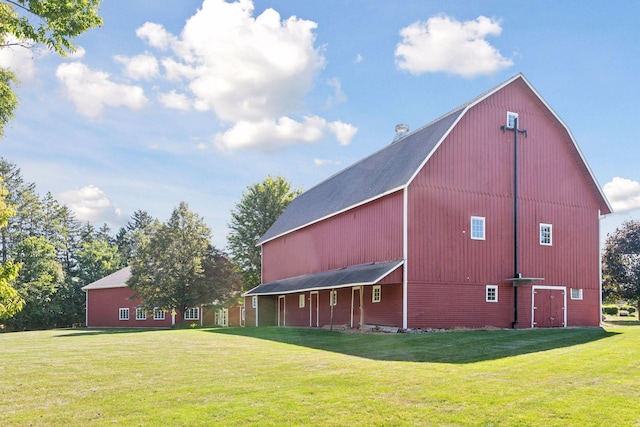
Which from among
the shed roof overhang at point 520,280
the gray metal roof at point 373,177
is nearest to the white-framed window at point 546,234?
the shed roof overhang at point 520,280

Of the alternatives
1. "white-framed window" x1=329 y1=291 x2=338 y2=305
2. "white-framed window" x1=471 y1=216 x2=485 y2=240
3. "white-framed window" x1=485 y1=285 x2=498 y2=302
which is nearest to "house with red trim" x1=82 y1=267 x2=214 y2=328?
"white-framed window" x1=329 y1=291 x2=338 y2=305

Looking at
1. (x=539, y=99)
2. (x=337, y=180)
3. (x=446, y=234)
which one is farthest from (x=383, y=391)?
(x=337, y=180)

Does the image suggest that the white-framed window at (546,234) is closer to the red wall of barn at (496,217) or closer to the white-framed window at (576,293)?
the red wall of barn at (496,217)

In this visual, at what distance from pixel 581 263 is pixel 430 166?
891 cm

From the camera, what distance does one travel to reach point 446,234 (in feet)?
76.7

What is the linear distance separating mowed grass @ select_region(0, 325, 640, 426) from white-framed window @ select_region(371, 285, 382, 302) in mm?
7416

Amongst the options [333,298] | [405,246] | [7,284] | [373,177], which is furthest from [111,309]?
[7,284]

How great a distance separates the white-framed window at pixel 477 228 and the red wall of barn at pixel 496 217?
0.70 feet

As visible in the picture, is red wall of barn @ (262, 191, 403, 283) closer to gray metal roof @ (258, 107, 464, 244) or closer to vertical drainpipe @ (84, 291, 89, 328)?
gray metal roof @ (258, 107, 464, 244)

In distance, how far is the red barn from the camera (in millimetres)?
22875

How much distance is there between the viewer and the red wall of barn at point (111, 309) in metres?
50.0

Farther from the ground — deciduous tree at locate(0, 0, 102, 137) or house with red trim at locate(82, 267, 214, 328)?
deciduous tree at locate(0, 0, 102, 137)

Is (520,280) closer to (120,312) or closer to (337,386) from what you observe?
(337,386)

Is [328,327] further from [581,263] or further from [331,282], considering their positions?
[581,263]
